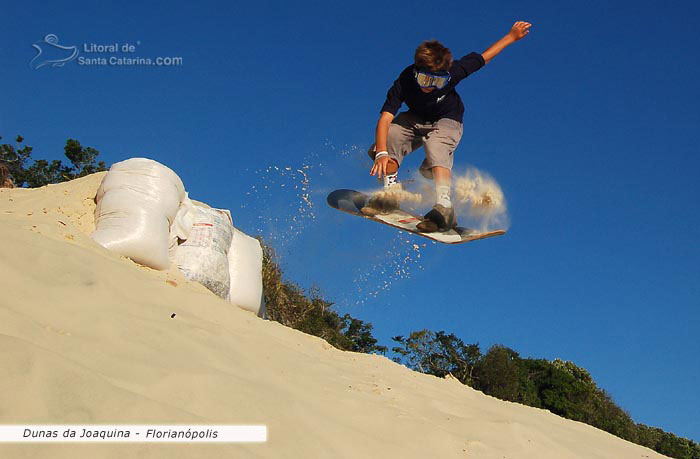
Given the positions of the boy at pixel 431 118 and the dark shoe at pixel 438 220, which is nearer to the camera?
the boy at pixel 431 118

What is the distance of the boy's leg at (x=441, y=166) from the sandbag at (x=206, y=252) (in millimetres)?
1879

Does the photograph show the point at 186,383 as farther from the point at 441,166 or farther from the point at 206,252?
the point at 206,252

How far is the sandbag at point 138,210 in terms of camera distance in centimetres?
470

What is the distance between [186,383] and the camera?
6.57ft

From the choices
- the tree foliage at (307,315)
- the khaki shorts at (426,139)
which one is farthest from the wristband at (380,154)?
the tree foliage at (307,315)

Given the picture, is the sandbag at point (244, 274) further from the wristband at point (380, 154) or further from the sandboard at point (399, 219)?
the wristband at point (380, 154)

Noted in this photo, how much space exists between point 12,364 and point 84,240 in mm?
2309

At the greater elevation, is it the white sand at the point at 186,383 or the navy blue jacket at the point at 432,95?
the navy blue jacket at the point at 432,95

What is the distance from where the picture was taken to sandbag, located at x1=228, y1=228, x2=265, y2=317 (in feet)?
19.7

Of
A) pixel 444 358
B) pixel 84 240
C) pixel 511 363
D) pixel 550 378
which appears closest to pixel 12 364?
pixel 84 240

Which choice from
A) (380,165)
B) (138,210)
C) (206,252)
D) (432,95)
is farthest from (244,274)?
(432,95)
